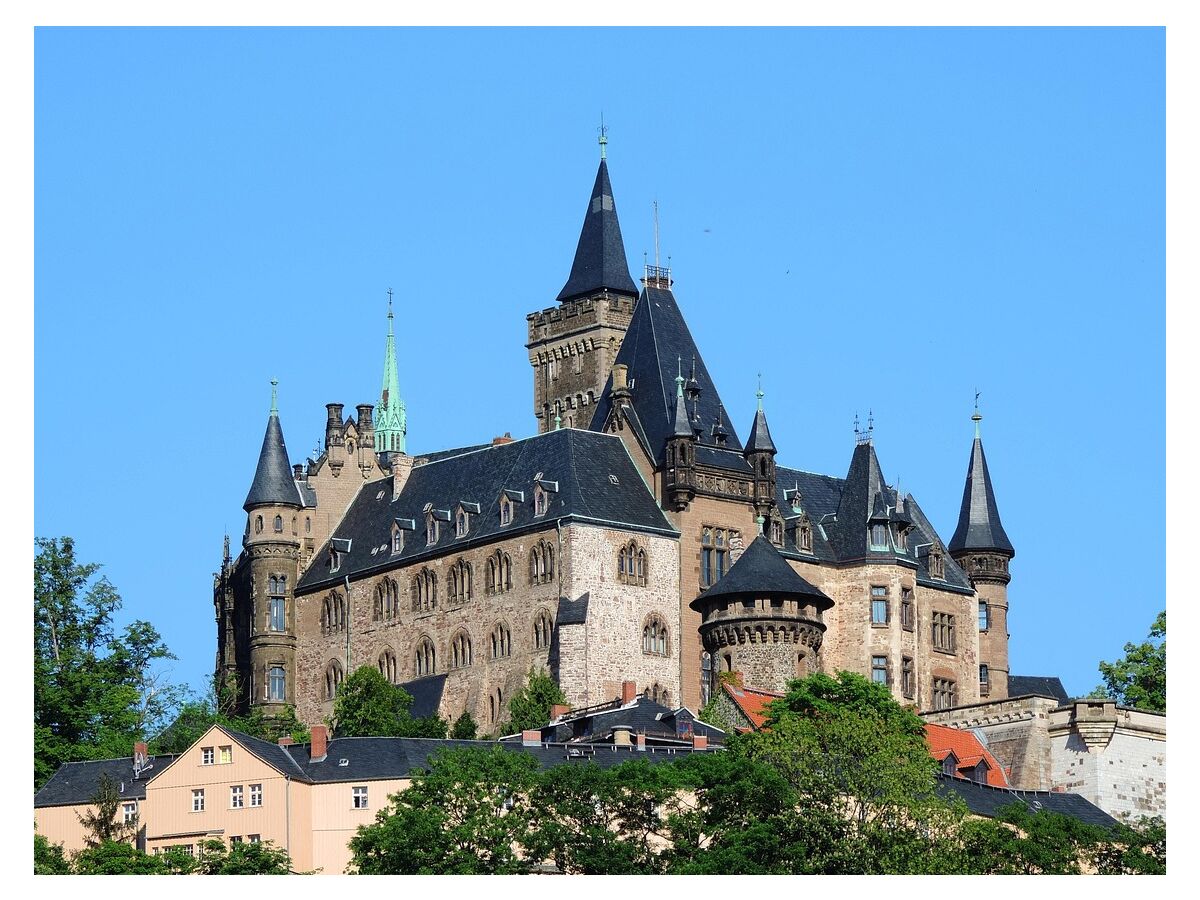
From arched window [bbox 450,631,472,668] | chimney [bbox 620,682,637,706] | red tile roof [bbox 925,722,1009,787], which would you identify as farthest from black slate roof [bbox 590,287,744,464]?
red tile roof [bbox 925,722,1009,787]

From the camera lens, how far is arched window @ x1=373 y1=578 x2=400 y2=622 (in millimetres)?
146250

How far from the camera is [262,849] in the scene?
347 ft

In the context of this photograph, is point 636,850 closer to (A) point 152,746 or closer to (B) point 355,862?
(B) point 355,862

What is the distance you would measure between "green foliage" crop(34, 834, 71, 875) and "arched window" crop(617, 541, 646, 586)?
111 ft

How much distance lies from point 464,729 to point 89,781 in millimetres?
19314

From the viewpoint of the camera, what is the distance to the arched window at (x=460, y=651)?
142m

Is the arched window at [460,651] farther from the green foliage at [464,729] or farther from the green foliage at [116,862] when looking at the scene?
the green foliage at [116,862]

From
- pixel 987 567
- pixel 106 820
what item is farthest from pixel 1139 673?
pixel 106 820

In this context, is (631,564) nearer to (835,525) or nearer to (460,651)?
(460,651)

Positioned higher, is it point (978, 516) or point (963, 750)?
point (978, 516)

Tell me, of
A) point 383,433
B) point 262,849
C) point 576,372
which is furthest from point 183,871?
point 383,433

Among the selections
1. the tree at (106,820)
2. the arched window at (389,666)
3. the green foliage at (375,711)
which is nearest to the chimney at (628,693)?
the green foliage at (375,711)

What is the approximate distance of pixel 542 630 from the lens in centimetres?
13850

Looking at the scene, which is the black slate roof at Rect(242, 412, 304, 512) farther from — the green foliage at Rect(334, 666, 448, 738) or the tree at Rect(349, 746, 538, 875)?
the tree at Rect(349, 746, 538, 875)
